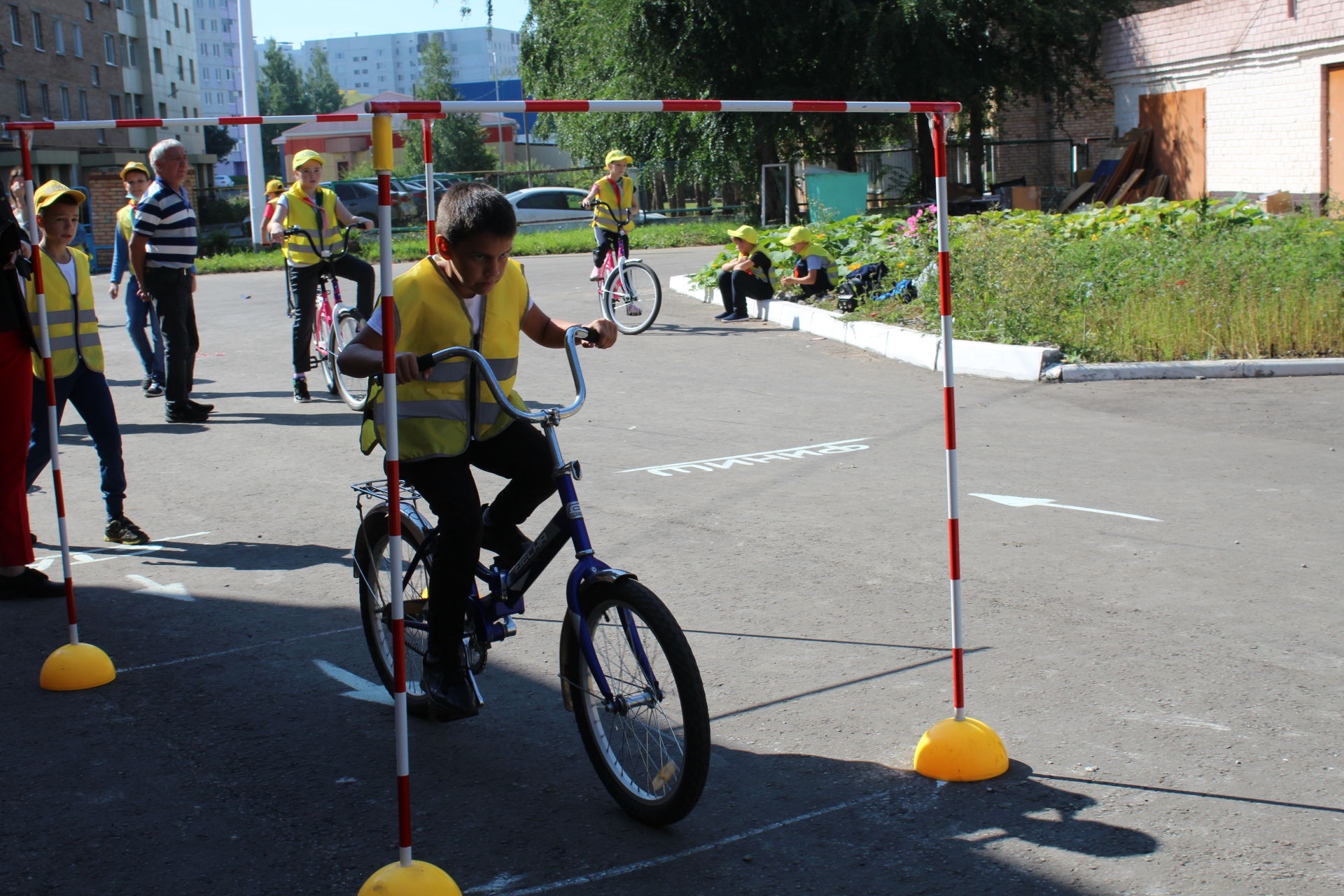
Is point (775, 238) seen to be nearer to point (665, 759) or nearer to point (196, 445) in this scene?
point (196, 445)

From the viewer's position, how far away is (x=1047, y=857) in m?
3.23

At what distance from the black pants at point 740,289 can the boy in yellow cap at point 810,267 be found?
381 mm

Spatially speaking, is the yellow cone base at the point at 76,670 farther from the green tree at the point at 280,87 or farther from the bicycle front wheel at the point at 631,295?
the green tree at the point at 280,87

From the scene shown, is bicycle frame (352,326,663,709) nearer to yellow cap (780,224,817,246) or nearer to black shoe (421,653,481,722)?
black shoe (421,653,481,722)

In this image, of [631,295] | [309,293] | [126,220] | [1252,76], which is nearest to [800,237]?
[631,295]

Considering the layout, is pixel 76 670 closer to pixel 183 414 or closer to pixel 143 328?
pixel 183 414

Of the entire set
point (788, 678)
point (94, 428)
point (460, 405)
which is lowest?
point (788, 678)

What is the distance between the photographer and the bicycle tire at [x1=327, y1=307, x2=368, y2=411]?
10.2 metres

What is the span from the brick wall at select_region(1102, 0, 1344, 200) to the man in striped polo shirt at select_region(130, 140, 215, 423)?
18.2 m

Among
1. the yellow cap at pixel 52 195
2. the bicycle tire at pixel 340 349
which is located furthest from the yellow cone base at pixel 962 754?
the bicycle tire at pixel 340 349

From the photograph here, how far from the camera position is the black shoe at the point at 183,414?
9.88m

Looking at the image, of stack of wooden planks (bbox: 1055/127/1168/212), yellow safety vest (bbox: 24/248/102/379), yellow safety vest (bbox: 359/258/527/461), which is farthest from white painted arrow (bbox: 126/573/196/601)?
stack of wooden planks (bbox: 1055/127/1168/212)

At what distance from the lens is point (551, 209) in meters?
36.3

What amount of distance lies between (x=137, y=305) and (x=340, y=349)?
2.13 meters
